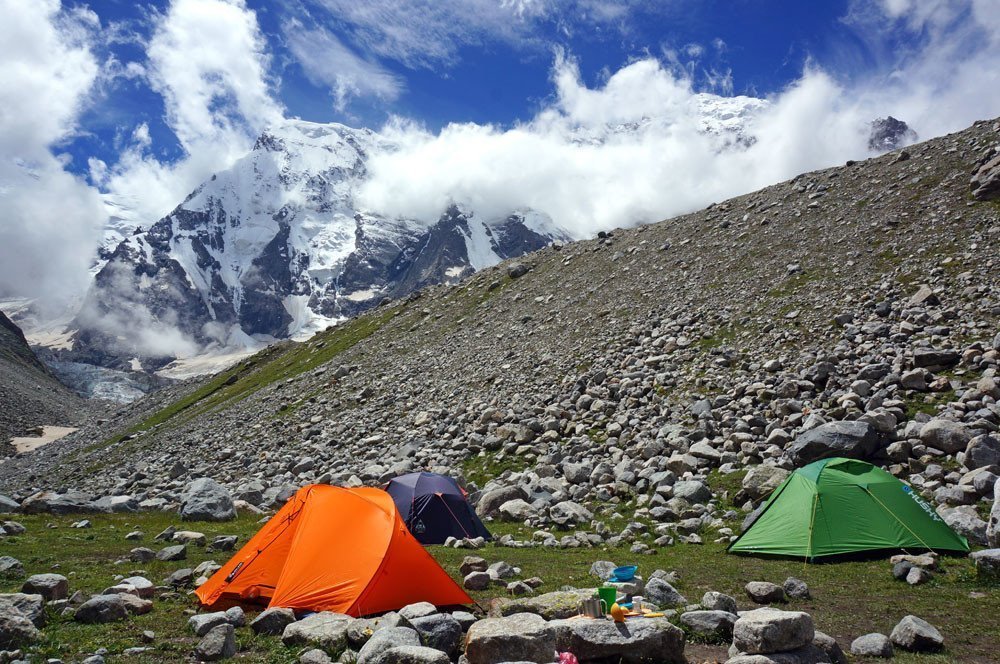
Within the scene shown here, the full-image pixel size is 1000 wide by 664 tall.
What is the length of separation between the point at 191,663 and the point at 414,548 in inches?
165

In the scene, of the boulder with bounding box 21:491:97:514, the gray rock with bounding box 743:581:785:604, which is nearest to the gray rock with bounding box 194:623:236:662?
the gray rock with bounding box 743:581:785:604

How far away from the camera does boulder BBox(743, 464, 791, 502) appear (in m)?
18.0

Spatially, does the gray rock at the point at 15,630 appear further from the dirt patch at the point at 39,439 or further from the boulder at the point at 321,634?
the dirt patch at the point at 39,439

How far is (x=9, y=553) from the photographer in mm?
17078

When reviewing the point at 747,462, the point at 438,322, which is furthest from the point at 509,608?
the point at 438,322

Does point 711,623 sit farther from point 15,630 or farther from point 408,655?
point 15,630

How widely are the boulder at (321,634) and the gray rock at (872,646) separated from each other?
7374mm

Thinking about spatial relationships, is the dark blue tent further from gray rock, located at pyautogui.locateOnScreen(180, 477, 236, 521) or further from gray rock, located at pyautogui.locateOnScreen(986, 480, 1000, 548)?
gray rock, located at pyautogui.locateOnScreen(986, 480, 1000, 548)

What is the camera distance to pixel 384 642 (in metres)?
8.20

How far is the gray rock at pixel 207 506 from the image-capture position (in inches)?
962

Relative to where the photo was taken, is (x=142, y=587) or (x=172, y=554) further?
(x=172, y=554)

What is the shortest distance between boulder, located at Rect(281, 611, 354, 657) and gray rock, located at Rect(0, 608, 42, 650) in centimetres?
Result: 346

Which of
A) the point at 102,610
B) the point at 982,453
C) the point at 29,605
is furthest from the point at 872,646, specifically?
the point at 29,605

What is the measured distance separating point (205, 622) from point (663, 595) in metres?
7.66
